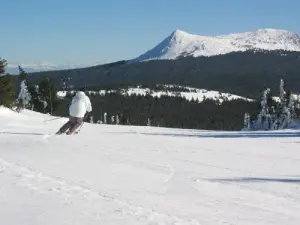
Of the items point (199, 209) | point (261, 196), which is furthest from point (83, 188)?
point (261, 196)

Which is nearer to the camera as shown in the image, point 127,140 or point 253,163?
point 253,163

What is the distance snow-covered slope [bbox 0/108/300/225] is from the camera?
21.5 ft

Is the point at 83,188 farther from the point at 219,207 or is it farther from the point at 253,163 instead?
the point at 253,163

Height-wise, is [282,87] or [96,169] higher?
[282,87]

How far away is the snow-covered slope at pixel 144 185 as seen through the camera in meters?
6.55

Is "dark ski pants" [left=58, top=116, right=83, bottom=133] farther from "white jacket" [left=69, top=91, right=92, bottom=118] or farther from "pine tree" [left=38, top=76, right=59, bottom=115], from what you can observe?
"pine tree" [left=38, top=76, right=59, bottom=115]

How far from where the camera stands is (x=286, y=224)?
6.68 metres

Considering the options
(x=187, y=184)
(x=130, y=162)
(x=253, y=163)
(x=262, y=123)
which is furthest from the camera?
(x=262, y=123)

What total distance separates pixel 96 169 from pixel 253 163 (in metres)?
4.73

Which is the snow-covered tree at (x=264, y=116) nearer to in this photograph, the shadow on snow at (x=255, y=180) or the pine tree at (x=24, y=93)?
the pine tree at (x=24, y=93)

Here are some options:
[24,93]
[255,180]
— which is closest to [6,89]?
[24,93]

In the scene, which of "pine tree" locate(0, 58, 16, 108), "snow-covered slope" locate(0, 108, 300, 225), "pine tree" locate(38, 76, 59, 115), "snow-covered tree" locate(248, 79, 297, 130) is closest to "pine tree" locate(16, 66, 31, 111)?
"pine tree" locate(38, 76, 59, 115)

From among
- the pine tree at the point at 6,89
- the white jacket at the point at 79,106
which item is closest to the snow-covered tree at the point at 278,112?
the pine tree at the point at 6,89

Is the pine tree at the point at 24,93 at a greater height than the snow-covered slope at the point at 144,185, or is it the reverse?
the pine tree at the point at 24,93
